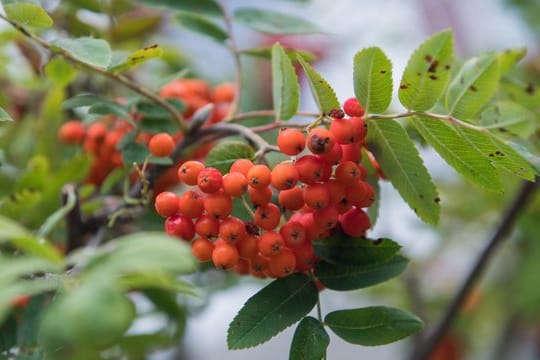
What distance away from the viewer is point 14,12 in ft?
1.87

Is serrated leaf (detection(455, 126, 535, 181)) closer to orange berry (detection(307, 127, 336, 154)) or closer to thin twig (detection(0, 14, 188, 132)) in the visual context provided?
orange berry (detection(307, 127, 336, 154))

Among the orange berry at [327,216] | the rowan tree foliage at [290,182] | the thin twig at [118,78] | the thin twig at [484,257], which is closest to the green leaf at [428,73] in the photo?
the rowan tree foliage at [290,182]

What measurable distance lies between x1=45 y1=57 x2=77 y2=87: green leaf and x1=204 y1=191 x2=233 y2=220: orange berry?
0.25m

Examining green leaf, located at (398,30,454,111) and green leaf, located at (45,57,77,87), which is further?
green leaf, located at (45,57,77,87)

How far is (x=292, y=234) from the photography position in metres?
0.54

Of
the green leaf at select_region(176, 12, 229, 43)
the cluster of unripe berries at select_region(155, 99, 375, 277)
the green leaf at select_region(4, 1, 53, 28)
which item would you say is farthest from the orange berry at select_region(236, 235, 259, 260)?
the green leaf at select_region(176, 12, 229, 43)

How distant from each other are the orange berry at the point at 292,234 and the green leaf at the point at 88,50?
175 mm

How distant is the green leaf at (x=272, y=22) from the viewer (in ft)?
2.48

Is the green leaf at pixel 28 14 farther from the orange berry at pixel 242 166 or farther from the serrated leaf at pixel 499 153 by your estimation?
the serrated leaf at pixel 499 153

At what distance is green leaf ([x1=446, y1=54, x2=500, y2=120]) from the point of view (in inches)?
23.2

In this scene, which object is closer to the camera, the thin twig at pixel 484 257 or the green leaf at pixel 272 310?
the green leaf at pixel 272 310

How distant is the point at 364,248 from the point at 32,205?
1.07 feet

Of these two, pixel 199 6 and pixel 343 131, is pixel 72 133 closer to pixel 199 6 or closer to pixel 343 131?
pixel 199 6

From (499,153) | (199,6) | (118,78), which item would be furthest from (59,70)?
(499,153)
